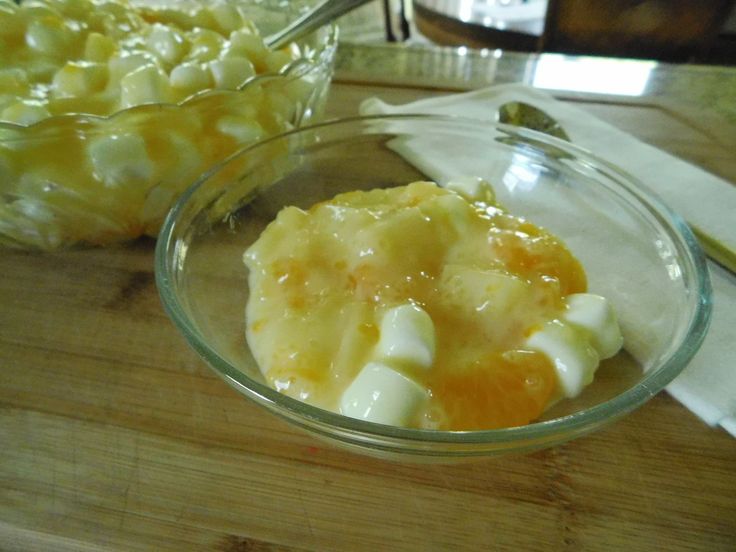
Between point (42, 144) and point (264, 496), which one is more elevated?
point (42, 144)

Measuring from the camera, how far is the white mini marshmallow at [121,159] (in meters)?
0.64

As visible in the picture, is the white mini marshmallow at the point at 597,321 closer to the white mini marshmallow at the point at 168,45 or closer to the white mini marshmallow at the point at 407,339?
the white mini marshmallow at the point at 407,339

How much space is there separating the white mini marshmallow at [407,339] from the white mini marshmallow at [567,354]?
0.30 ft

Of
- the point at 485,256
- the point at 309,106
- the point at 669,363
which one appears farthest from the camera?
A: the point at 309,106

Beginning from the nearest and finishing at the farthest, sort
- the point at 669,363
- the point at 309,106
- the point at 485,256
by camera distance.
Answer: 1. the point at 669,363
2. the point at 485,256
3. the point at 309,106

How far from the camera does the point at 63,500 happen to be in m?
0.51

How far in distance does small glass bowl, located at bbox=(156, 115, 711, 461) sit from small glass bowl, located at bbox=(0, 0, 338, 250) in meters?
0.05

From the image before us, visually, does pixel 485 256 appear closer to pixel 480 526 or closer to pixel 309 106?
pixel 480 526

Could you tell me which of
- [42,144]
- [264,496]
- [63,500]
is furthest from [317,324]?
[42,144]

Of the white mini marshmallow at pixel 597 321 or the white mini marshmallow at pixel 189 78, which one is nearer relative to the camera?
the white mini marshmallow at pixel 597 321

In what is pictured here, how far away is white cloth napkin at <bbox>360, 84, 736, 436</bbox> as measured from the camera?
564 millimetres

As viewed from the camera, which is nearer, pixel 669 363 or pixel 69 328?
pixel 669 363

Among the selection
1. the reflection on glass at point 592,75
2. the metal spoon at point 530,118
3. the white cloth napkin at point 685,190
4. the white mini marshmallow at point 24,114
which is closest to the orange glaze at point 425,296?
the white cloth napkin at point 685,190

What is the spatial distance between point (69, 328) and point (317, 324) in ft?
1.05
